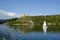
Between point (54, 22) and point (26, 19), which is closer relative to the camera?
point (54, 22)

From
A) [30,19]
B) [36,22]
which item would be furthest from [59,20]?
[30,19]

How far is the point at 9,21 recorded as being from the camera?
12925 cm

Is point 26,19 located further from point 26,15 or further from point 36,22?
point 36,22

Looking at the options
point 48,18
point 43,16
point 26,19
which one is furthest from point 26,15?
point 48,18

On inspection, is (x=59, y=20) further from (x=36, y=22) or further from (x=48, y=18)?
(x=36, y=22)

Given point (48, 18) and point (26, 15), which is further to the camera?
point (26, 15)

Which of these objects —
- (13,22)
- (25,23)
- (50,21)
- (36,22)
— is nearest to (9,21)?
(13,22)

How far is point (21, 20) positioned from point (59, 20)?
33.5 meters

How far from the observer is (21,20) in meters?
133

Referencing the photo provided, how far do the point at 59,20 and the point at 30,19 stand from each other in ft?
81.1

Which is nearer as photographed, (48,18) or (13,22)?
(48,18)

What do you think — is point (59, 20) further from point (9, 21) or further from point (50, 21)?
point (9, 21)

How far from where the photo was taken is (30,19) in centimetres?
12788

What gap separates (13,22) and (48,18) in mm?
26934
